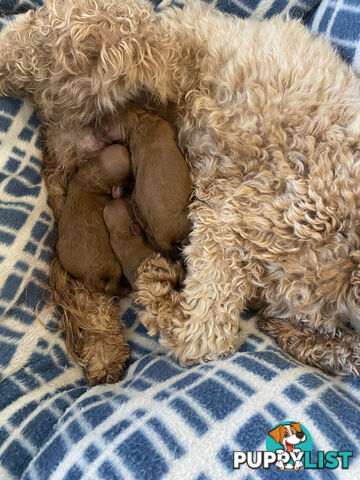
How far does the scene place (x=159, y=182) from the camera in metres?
1.58

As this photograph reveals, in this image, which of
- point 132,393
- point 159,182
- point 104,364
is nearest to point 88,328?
point 104,364

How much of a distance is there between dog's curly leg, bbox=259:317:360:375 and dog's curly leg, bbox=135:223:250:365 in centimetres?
18

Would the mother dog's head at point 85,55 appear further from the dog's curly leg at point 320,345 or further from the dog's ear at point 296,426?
the dog's ear at point 296,426

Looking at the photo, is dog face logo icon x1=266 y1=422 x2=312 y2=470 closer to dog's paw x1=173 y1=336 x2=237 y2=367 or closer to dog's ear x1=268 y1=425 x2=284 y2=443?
dog's ear x1=268 y1=425 x2=284 y2=443

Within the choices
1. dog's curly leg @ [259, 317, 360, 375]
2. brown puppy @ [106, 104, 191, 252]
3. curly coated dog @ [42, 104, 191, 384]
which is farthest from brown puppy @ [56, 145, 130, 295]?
dog's curly leg @ [259, 317, 360, 375]

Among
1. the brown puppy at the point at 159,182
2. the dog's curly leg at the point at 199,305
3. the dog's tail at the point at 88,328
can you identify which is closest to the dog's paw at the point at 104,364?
the dog's tail at the point at 88,328

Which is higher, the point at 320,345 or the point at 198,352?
the point at 320,345

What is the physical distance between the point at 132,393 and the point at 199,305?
36cm

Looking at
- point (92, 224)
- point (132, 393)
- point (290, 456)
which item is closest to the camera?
point (290, 456)

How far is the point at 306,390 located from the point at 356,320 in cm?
29

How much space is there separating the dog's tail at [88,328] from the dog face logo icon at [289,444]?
633mm

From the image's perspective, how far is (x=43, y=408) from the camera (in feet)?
5.06

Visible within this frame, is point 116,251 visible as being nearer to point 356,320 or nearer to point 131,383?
point 131,383

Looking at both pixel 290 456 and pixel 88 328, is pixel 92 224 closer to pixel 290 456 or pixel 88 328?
pixel 88 328
